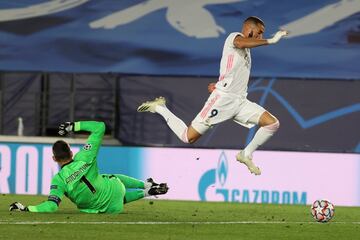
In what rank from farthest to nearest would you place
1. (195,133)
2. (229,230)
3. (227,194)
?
(227,194) → (195,133) → (229,230)

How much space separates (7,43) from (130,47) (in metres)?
2.43

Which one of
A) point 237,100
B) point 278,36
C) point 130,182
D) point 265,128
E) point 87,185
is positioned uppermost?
point 278,36

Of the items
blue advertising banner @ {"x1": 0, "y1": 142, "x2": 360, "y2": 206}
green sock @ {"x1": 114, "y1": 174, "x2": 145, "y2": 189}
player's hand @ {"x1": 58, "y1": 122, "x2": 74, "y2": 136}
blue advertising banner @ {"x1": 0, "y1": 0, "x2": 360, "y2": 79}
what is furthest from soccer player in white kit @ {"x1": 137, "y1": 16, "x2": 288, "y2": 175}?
blue advertising banner @ {"x1": 0, "y1": 0, "x2": 360, "y2": 79}

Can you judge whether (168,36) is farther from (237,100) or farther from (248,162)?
(248,162)

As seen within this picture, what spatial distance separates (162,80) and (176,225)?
9.74m

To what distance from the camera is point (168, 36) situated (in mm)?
22000

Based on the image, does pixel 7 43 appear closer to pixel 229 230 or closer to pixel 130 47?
pixel 130 47

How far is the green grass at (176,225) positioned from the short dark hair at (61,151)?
71 centimetres

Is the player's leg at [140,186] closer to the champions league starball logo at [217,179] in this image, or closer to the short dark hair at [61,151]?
the short dark hair at [61,151]

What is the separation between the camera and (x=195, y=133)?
1496cm

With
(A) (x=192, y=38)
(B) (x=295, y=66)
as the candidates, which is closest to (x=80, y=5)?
(A) (x=192, y=38)

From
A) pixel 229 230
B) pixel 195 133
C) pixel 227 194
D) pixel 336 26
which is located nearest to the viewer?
pixel 229 230

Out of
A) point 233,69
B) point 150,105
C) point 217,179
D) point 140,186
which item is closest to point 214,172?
point 217,179

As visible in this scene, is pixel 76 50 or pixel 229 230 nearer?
pixel 229 230
